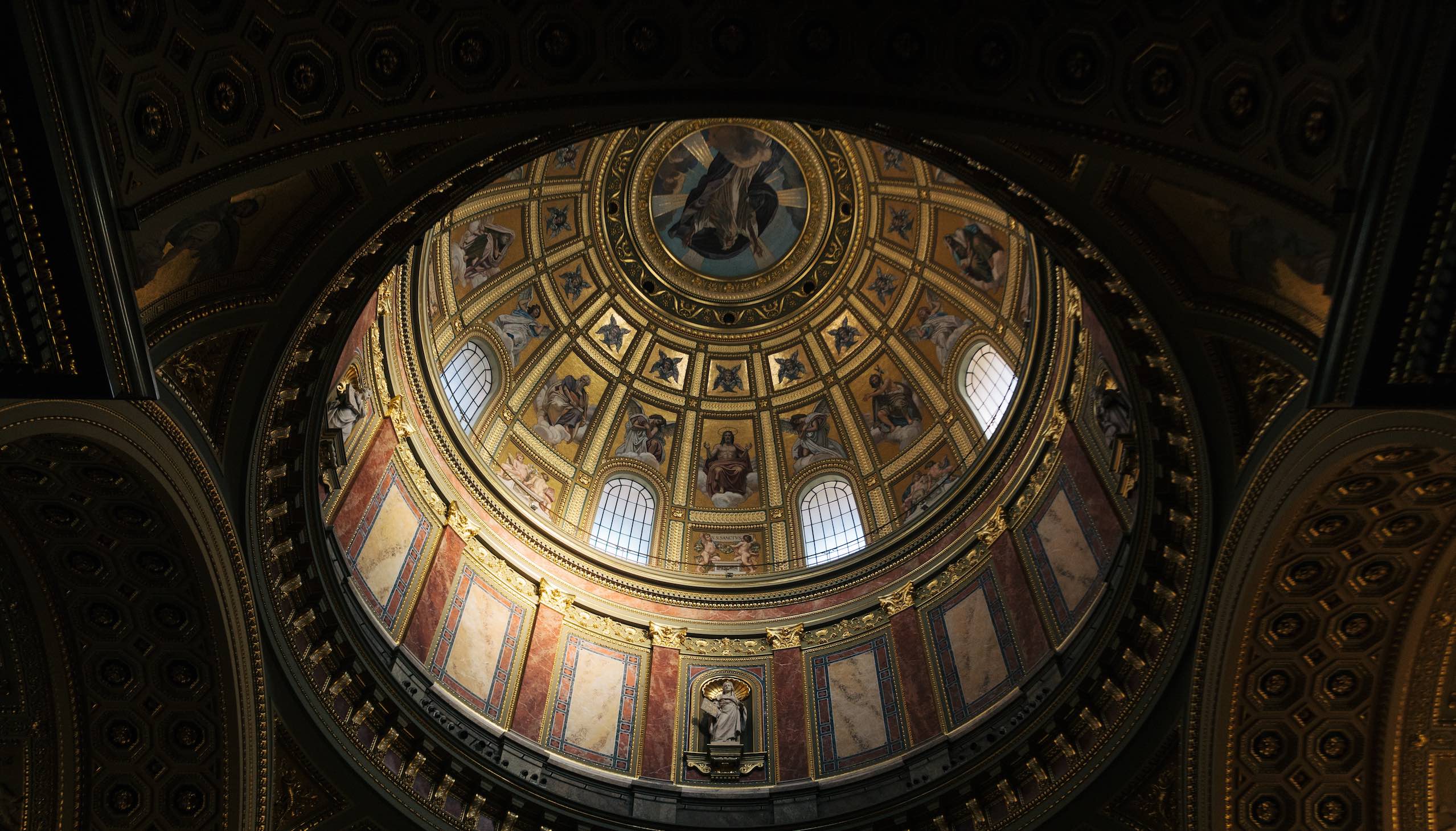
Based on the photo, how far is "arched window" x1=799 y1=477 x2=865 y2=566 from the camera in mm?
29438

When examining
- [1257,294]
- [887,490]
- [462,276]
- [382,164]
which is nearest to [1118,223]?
[1257,294]

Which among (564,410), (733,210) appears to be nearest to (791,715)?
(564,410)

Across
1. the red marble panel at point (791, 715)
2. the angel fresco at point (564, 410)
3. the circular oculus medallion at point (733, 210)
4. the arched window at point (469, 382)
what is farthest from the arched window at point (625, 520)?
the circular oculus medallion at point (733, 210)

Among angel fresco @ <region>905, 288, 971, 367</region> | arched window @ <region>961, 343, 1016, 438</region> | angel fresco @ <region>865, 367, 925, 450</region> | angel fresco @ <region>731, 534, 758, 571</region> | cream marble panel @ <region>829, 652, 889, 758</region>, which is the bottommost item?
cream marble panel @ <region>829, 652, 889, 758</region>

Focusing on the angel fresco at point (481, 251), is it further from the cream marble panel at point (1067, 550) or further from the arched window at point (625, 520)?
the cream marble panel at point (1067, 550)

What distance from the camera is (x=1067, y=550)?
850 inches

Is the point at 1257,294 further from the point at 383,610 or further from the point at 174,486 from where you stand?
the point at 383,610

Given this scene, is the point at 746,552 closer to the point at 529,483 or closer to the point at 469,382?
the point at 529,483

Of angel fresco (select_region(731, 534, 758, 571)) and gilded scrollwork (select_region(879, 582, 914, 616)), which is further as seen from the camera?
angel fresco (select_region(731, 534, 758, 571))

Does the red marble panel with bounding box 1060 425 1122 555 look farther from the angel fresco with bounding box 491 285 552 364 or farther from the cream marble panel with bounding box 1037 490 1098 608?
the angel fresco with bounding box 491 285 552 364

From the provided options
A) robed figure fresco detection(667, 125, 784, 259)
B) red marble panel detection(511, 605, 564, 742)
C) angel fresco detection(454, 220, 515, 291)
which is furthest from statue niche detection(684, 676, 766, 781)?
robed figure fresco detection(667, 125, 784, 259)

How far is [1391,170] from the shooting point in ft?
32.3

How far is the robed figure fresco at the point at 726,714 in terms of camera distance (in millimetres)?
24547

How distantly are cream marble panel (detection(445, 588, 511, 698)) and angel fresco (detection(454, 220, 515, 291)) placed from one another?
9183 mm
